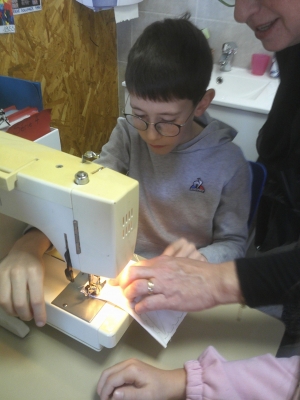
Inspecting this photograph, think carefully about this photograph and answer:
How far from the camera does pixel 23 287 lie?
71cm

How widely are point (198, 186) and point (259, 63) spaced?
1.38 m

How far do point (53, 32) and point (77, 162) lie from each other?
5.12ft

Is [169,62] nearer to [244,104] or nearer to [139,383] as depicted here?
[139,383]

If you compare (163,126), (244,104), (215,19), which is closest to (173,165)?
(163,126)

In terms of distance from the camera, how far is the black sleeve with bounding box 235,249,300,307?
28.0 inches

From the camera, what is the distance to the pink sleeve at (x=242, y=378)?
63 cm

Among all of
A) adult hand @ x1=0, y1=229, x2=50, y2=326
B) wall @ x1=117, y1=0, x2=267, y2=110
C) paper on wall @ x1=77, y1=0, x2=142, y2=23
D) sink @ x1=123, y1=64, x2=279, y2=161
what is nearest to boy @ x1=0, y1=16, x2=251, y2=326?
adult hand @ x1=0, y1=229, x2=50, y2=326

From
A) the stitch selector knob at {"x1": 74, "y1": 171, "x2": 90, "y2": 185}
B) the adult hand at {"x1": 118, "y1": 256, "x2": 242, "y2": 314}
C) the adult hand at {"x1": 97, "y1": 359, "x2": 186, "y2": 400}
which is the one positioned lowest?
the adult hand at {"x1": 97, "y1": 359, "x2": 186, "y2": 400}

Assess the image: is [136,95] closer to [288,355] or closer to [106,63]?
[288,355]

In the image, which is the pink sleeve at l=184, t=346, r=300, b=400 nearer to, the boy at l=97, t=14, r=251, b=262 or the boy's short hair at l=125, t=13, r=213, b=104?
the boy at l=97, t=14, r=251, b=262

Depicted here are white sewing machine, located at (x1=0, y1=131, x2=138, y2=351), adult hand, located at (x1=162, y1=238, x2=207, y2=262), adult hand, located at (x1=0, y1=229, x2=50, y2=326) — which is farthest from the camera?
adult hand, located at (x1=162, y1=238, x2=207, y2=262)

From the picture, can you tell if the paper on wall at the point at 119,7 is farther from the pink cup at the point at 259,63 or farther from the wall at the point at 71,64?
the pink cup at the point at 259,63

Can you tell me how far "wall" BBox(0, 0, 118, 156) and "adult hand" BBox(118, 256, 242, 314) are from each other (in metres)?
1.41

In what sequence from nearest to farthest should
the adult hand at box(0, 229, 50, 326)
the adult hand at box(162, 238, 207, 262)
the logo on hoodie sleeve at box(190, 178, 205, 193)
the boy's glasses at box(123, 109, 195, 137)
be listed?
the adult hand at box(0, 229, 50, 326) → the adult hand at box(162, 238, 207, 262) → the boy's glasses at box(123, 109, 195, 137) → the logo on hoodie sleeve at box(190, 178, 205, 193)
